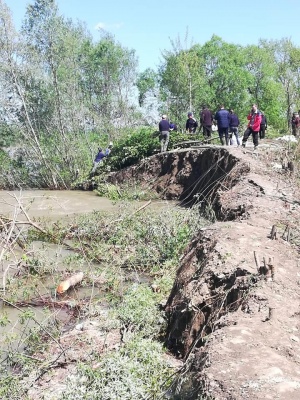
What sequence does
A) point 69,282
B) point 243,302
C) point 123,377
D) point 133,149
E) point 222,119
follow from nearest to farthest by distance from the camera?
point 123,377 < point 243,302 < point 69,282 < point 222,119 < point 133,149

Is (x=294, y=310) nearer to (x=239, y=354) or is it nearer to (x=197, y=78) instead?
(x=239, y=354)

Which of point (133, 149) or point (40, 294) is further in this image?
point (133, 149)

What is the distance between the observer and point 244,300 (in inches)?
220

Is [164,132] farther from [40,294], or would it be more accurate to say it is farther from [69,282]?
[40,294]

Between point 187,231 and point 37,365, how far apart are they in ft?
18.7

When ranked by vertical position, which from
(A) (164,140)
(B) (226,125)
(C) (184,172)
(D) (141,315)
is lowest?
(D) (141,315)

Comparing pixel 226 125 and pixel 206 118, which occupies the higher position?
pixel 206 118

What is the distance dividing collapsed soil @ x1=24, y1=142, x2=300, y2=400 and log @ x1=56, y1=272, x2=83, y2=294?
229 cm

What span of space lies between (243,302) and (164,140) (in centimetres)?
1606

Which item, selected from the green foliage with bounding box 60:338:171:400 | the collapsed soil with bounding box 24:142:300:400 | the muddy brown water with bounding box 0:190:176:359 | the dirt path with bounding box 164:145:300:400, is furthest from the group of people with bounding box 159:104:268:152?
the green foliage with bounding box 60:338:171:400

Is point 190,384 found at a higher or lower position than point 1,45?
lower

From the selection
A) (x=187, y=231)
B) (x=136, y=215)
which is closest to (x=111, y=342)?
(x=187, y=231)

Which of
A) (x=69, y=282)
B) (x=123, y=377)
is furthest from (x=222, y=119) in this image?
(x=123, y=377)

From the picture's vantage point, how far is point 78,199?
21.5m
